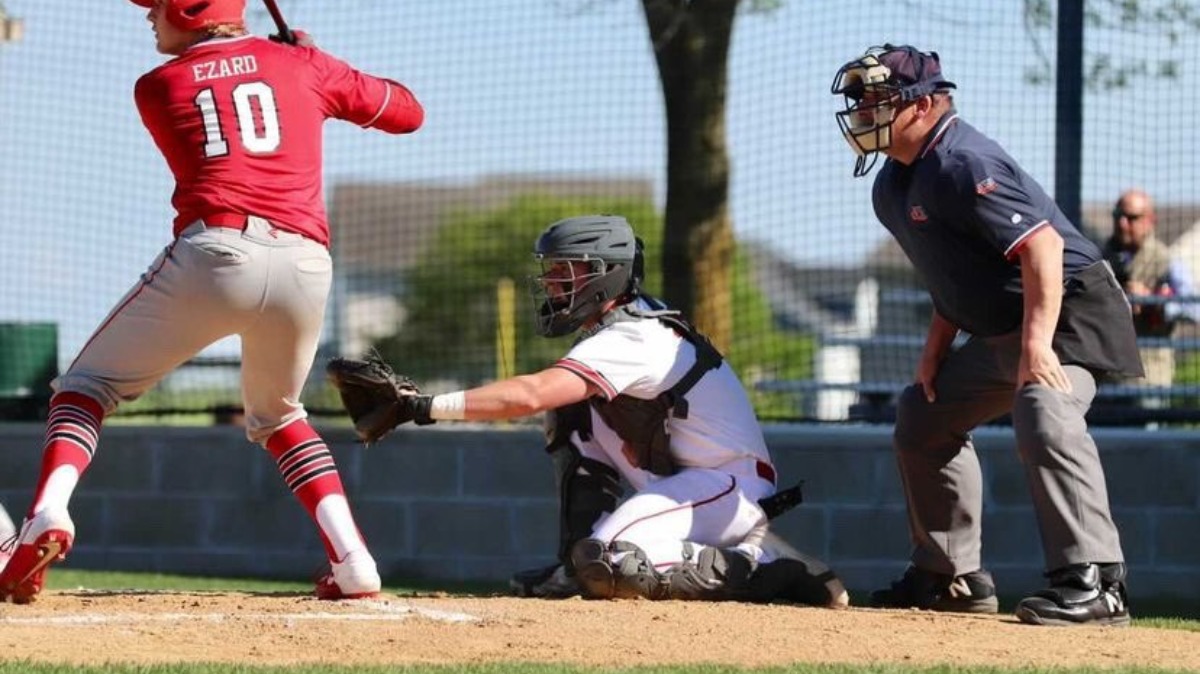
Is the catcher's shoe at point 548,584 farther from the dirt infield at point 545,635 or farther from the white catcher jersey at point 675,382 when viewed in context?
the white catcher jersey at point 675,382

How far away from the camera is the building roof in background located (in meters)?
10.7

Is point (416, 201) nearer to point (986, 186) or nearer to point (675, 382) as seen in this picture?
point (675, 382)

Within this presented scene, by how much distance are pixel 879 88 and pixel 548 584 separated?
2063mm

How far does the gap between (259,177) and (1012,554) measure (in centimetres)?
441

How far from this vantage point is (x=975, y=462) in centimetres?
698

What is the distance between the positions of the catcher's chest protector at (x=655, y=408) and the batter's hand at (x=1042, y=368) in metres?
1.19

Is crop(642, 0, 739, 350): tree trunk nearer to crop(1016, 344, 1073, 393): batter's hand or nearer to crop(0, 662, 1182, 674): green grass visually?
crop(1016, 344, 1073, 393): batter's hand

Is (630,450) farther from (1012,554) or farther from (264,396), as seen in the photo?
(1012,554)

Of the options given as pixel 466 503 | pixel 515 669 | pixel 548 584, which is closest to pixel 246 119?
pixel 548 584

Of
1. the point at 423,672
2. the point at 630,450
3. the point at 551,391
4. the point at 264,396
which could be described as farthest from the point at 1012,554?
the point at 423,672

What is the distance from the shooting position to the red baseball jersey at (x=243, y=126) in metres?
6.21

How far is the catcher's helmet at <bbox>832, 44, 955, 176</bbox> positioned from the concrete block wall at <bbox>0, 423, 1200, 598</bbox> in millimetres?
2973

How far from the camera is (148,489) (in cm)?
1022

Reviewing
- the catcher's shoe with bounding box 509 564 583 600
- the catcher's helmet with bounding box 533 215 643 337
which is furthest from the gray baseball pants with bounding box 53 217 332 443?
the catcher's shoe with bounding box 509 564 583 600
